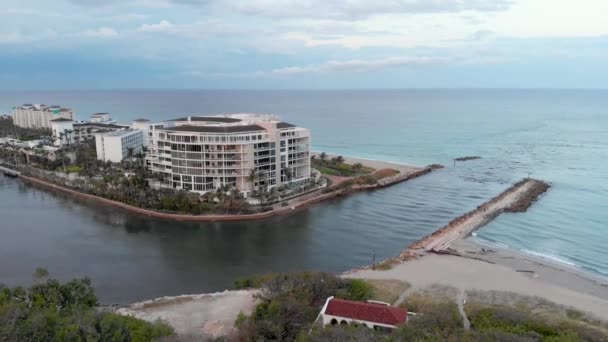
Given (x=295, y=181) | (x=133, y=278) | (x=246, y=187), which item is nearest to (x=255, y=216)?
(x=246, y=187)

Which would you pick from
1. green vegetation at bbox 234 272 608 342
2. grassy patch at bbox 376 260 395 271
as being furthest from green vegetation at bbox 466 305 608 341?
grassy patch at bbox 376 260 395 271

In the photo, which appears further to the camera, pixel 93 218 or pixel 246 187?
pixel 246 187

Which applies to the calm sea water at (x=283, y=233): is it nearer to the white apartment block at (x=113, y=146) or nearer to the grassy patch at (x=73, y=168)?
the grassy patch at (x=73, y=168)

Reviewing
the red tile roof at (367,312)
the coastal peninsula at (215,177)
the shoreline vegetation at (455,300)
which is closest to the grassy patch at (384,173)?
the coastal peninsula at (215,177)

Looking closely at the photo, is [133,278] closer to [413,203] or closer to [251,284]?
[251,284]

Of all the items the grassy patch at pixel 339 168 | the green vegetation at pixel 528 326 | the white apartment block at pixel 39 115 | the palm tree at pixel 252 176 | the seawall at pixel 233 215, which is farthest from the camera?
the white apartment block at pixel 39 115

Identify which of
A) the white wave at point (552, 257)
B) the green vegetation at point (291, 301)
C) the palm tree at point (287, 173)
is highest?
the palm tree at point (287, 173)

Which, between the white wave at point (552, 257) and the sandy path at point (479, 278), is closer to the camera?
the sandy path at point (479, 278)
